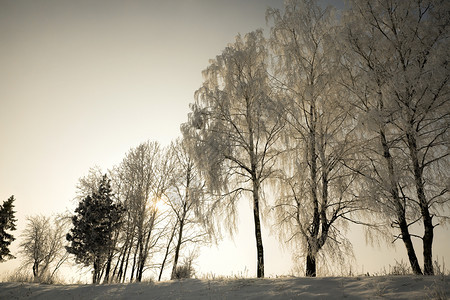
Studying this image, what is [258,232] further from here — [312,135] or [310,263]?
[312,135]

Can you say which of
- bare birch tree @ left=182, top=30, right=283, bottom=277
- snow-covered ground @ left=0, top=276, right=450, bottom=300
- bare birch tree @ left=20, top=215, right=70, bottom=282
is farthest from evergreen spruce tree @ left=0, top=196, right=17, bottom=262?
bare birch tree @ left=182, top=30, right=283, bottom=277

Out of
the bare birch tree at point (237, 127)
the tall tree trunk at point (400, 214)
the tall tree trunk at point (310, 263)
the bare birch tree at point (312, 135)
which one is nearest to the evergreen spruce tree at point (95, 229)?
the bare birch tree at point (237, 127)

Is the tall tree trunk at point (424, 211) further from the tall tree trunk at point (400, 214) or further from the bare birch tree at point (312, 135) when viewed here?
the bare birch tree at point (312, 135)

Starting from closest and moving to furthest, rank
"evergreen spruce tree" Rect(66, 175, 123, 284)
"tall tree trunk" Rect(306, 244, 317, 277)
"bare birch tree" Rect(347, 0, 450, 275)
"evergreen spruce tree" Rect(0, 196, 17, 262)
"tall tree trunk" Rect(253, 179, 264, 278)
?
1. "bare birch tree" Rect(347, 0, 450, 275)
2. "tall tree trunk" Rect(306, 244, 317, 277)
3. "tall tree trunk" Rect(253, 179, 264, 278)
4. "evergreen spruce tree" Rect(66, 175, 123, 284)
5. "evergreen spruce tree" Rect(0, 196, 17, 262)

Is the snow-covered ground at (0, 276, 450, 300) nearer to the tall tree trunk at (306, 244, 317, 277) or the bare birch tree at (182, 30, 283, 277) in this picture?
the tall tree trunk at (306, 244, 317, 277)

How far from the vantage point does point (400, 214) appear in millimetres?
6570

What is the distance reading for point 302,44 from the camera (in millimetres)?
9391

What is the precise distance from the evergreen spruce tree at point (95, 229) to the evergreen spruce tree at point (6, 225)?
40.5 feet

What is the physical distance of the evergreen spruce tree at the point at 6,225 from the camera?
23281mm

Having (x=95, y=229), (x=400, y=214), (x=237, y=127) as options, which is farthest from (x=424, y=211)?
(x=95, y=229)

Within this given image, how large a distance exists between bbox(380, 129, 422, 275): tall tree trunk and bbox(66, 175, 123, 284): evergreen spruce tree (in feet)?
54.6

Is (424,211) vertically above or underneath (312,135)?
underneath

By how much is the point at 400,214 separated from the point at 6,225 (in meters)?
32.3

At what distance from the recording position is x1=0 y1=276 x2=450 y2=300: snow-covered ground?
4258 mm
